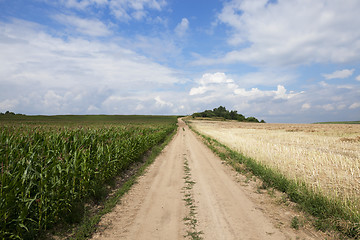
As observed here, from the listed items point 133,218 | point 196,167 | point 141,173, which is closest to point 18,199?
point 133,218

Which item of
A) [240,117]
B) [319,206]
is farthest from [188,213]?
[240,117]

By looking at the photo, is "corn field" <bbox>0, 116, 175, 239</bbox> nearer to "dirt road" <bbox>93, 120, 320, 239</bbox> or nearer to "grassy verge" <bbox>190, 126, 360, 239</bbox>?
"dirt road" <bbox>93, 120, 320, 239</bbox>

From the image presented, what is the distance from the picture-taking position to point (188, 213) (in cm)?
582

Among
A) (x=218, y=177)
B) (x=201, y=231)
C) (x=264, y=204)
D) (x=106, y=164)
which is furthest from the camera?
(x=218, y=177)

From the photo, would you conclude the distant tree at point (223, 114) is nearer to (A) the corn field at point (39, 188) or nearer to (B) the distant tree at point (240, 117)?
(B) the distant tree at point (240, 117)

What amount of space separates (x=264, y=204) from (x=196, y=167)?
5559mm

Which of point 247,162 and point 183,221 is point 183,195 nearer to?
point 183,221

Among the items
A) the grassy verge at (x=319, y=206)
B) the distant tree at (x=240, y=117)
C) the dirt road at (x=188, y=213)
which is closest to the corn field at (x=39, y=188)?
the dirt road at (x=188, y=213)

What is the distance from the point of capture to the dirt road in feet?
15.8

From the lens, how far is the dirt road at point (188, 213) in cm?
482

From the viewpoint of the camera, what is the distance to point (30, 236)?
4328mm

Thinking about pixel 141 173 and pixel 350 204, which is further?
pixel 141 173

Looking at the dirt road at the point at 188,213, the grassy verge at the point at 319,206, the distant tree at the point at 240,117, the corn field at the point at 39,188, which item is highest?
the distant tree at the point at 240,117

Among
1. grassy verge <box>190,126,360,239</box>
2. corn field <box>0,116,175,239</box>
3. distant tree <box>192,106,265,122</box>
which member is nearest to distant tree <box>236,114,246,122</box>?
distant tree <box>192,106,265,122</box>
